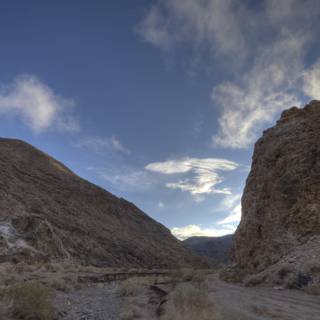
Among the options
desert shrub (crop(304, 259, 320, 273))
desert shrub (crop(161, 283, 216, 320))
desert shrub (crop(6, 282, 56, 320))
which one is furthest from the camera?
desert shrub (crop(304, 259, 320, 273))

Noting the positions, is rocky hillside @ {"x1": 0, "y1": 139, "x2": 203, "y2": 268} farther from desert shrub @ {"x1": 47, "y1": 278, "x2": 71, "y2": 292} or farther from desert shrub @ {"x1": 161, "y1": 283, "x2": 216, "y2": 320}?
desert shrub @ {"x1": 161, "y1": 283, "x2": 216, "y2": 320}

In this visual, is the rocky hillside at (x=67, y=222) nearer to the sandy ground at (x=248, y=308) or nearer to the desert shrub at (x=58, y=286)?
the desert shrub at (x=58, y=286)

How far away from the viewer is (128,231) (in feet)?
269

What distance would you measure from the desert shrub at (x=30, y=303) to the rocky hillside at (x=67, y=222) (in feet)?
99.7

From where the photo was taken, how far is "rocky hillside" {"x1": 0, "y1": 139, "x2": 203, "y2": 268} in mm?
46875

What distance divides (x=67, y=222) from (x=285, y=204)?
45.9 metres

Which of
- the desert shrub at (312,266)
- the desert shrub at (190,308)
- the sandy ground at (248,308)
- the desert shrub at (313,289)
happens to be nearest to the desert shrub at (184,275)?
the desert shrub at (312,266)

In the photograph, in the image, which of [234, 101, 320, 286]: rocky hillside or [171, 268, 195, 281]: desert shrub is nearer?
[234, 101, 320, 286]: rocky hillside

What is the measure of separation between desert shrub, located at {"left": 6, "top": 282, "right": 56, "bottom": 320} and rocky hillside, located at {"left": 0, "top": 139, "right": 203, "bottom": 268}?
99.7ft

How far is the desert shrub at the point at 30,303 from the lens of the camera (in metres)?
9.55

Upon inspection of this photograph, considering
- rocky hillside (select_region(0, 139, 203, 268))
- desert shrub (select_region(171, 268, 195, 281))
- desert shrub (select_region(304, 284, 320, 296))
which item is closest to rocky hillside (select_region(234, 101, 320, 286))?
desert shrub (select_region(304, 284, 320, 296))

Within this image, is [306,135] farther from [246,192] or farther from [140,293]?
[140,293]

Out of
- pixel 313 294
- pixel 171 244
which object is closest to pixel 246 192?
pixel 313 294

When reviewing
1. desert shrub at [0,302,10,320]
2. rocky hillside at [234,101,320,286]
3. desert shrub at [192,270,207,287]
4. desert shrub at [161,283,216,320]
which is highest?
rocky hillside at [234,101,320,286]
